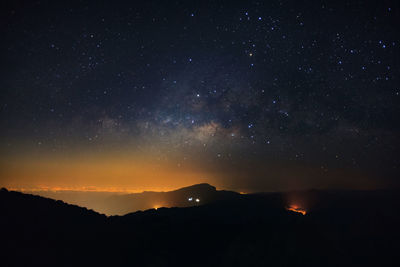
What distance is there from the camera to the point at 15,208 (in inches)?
696

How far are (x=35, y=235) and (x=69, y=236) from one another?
7.46 feet

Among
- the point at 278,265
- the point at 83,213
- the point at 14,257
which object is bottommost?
the point at 278,265

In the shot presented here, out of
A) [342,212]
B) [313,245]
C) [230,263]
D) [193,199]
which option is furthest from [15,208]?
[193,199]

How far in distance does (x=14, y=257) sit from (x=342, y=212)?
52.0 m

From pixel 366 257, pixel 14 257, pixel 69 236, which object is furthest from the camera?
pixel 366 257

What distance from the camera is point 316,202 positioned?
213 feet

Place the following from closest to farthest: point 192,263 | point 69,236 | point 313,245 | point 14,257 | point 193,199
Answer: point 14,257, point 69,236, point 192,263, point 313,245, point 193,199

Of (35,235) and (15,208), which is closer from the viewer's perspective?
(35,235)

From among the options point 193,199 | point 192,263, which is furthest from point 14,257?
point 193,199

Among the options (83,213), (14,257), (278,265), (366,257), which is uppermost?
(83,213)

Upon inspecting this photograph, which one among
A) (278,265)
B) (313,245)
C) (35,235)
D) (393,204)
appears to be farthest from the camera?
(393,204)

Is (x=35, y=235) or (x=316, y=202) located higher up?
(x=35, y=235)

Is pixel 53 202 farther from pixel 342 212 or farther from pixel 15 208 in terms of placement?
pixel 342 212

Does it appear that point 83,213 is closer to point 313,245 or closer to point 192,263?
point 192,263
